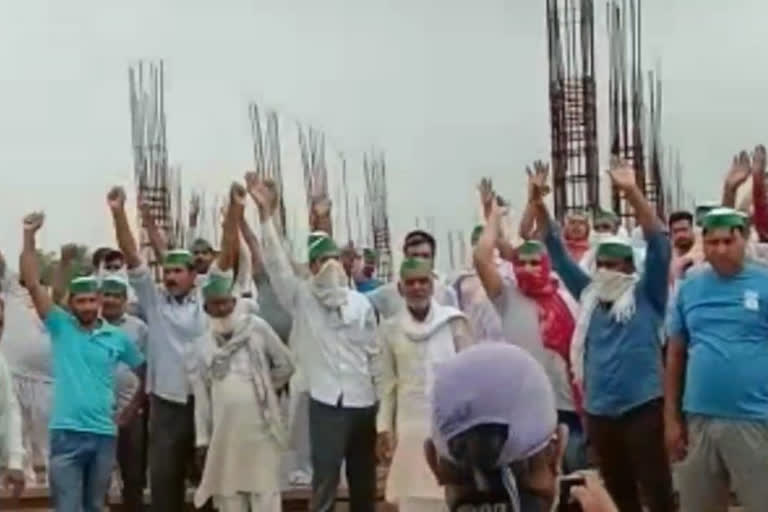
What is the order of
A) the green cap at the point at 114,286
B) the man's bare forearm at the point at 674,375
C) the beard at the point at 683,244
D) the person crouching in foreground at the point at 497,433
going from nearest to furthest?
the person crouching in foreground at the point at 497,433, the man's bare forearm at the point at 674,375, the beard at the point at 683,244, the green cap at the point at 114,286

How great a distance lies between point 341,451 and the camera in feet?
30.5

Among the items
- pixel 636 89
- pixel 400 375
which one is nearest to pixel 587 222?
pixel 400 375

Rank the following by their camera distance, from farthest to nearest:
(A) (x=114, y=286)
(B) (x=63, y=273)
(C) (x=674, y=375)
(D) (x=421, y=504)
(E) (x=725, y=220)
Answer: (B) (x=63, y=273) → (A) (x=114, y=286) → (D) (x=421, y=504) → (C) (x=674, y=375) → (E) (x=725, y=220)

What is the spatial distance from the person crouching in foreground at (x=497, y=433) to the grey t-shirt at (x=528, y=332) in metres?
6.04

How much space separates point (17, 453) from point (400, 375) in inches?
78.3

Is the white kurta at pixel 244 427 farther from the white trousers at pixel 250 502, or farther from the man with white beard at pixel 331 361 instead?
the man with white beard at pixel 331 361

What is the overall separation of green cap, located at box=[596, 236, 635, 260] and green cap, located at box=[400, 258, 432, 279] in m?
0.95

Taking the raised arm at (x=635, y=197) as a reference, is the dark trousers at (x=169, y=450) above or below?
below

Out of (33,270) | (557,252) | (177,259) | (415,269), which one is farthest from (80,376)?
(557,252)

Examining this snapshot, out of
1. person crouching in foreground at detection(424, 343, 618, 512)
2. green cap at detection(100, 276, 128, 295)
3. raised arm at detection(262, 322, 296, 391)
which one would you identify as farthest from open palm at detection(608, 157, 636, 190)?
person crouching in foreground at detection(424, 343, 618, 512)

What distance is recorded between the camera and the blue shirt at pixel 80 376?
9.09 meters

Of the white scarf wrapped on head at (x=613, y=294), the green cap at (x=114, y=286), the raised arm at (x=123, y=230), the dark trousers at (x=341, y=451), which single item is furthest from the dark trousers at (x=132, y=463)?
the white scarf wrapped on head at (x=613, y=294)

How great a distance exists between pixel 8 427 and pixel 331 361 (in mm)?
1806

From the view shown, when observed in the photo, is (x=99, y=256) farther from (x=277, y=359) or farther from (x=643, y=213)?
(x=643, y=213)
